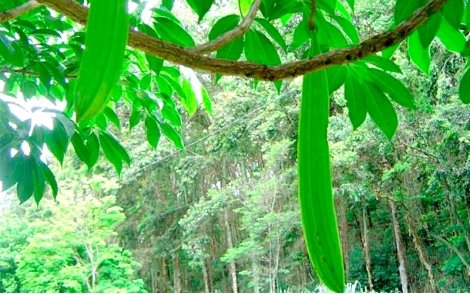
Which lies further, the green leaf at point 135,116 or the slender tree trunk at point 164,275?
the slender tree trunk at point 164,275

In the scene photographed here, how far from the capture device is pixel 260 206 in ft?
20.5

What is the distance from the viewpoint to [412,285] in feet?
20.8

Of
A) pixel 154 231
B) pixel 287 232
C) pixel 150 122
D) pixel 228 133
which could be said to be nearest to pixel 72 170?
pixel 154 231

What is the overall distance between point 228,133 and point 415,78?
2506mm

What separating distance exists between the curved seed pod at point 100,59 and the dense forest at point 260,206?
474 centimetres

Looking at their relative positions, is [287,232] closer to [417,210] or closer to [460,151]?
[417,210]

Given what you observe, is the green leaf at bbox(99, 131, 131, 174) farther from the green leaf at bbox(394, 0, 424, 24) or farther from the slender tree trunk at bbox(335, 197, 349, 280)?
the slender tree trunk at bbox(335, 197, 349, 280)

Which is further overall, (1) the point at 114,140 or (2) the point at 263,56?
(1) the point at 114,140

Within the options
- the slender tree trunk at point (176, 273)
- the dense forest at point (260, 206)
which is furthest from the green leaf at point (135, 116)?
the slender tree trunk at point (176, 273)

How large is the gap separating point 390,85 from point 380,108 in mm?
14

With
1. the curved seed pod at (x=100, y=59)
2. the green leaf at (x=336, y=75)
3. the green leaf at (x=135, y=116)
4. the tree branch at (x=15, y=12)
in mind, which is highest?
the green leaf at (x=135, y=116)

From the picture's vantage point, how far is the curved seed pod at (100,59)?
0.13 m

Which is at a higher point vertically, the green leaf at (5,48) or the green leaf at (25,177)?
the green leaf at (5,48)

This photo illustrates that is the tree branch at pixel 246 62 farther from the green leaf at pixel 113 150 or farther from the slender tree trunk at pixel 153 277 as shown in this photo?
the slender tree trunk at pixel 153 277
